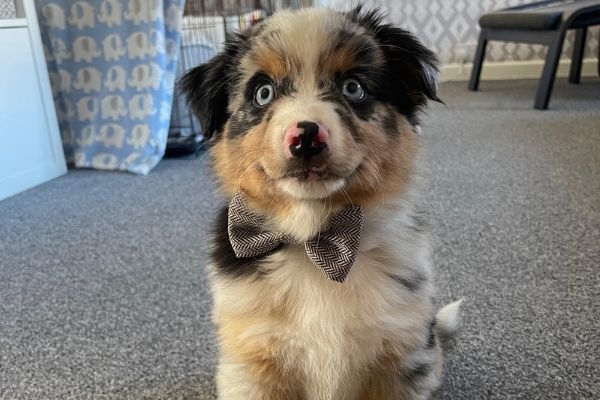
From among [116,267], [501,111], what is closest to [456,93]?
[501,111]

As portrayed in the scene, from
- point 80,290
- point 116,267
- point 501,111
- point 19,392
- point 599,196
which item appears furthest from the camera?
point 501,111

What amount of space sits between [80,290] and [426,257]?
1.23 metres

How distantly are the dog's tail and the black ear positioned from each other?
2.28ft

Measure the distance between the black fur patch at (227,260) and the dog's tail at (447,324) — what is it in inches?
20.4

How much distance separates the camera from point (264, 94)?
113 centimetres

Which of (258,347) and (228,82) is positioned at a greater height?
(228,82)

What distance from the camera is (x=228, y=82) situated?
4.00 feet

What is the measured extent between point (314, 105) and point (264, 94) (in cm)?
16

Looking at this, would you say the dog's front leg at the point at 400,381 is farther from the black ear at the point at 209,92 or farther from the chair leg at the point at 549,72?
the chair leg at the point at 549,72

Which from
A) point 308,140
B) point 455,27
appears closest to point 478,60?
point 455,27

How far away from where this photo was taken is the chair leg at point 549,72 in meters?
4.16

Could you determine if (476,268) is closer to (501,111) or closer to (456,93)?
(501,111)

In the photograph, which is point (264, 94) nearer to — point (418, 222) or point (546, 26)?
point (418, 222)

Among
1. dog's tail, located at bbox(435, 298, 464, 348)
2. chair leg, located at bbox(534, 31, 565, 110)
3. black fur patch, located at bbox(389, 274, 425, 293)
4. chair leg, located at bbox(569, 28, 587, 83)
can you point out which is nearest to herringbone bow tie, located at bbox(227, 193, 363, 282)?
black fur patch, located at bbox(389, 274, 425, 293)
